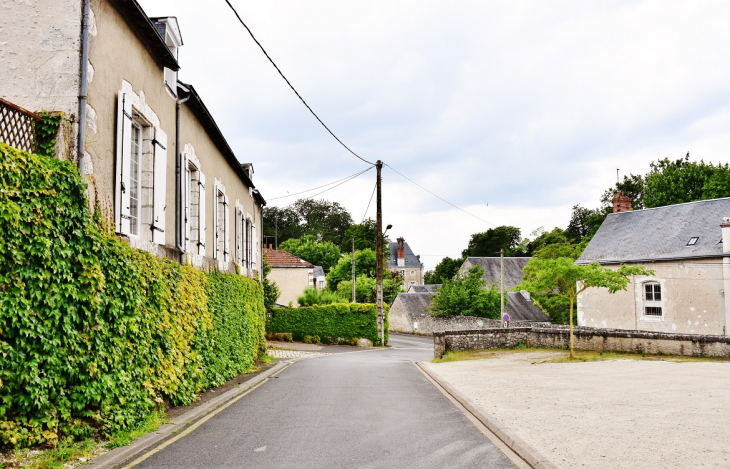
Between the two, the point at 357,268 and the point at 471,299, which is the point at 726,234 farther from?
the point at 357,268

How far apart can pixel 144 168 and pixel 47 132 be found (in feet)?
8.19

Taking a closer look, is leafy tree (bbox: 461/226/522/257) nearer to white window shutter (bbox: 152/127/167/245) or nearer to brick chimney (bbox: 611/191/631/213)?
brick chimney (bbox: 611/191/631/213)

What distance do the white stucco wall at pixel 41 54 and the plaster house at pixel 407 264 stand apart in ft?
308

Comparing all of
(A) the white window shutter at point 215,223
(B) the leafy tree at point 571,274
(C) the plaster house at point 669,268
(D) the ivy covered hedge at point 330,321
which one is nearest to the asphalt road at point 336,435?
(A) the white window shutter at point 215,223

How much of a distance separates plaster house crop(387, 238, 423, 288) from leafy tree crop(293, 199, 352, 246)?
12.7 meters

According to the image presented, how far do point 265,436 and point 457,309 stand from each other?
126 feet

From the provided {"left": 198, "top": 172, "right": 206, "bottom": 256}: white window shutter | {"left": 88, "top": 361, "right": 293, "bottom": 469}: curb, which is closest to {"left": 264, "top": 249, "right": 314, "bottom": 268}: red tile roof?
{"left": 198, "top": 172, "right": 206, "bottom": 256}: white window shutter

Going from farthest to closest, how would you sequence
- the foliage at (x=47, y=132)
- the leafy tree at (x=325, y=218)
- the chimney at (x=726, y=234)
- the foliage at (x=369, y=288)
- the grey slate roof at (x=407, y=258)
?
the grey slate roof at (x=407, y=258)
the leafy tree at (x=325, y=218)
the foliage at (x=369, y=288)
the chimney at (x=726, y=234)
the foliage at (x=47, y=132)

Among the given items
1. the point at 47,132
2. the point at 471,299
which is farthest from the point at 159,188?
the point at 471,299

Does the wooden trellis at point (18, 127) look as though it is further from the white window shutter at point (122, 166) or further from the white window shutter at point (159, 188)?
the white window shutter at point (159, 188)

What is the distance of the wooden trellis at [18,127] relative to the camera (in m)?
5.87

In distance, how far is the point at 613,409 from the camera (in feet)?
29.7

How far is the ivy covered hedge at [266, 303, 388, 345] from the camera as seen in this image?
1312 inches

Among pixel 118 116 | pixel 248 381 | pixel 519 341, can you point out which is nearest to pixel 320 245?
pixel 519 341
